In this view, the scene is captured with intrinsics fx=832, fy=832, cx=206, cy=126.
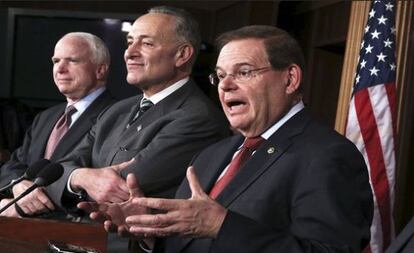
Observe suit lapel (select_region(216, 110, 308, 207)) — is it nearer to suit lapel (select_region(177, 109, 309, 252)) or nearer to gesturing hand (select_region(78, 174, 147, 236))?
suit lapel (select_region(177, 109, 309, 252))

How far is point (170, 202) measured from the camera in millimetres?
2129

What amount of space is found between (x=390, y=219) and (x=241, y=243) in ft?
5.66

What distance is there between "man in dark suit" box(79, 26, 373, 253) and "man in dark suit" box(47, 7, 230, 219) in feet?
1.08

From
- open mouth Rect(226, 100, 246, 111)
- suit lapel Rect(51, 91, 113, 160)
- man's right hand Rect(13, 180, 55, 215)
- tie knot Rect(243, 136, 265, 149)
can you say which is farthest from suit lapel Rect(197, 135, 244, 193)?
suit lapel Rect(51, 91, 113, 160)

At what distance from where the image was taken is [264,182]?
2.48 metres

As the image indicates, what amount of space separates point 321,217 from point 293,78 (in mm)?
532

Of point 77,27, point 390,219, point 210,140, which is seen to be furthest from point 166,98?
point 77,27

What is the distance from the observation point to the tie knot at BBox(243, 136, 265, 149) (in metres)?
2.66

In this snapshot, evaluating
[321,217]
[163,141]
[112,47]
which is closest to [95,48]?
[163,141]

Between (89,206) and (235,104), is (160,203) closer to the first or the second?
(89,206)

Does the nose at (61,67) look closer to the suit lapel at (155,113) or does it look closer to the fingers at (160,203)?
the suit lapel at (155,113)

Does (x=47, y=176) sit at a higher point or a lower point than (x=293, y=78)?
lower

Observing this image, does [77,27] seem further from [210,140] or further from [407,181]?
[210,140]

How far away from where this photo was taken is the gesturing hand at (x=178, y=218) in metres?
2.12
